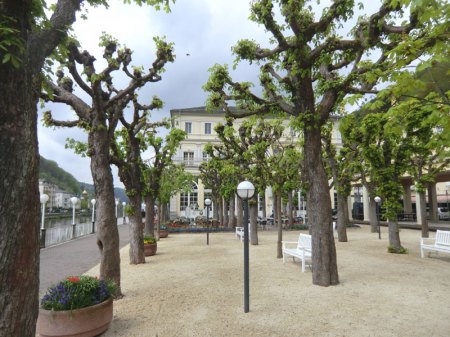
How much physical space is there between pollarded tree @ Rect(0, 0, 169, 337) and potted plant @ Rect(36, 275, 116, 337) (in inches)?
80.6

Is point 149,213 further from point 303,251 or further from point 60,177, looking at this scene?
point 60,177

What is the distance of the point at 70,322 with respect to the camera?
425 centimetres

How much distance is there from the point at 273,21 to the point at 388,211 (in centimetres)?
876

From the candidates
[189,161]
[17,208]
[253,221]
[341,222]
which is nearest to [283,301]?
[17,208]

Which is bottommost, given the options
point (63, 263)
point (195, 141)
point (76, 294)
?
point (63, 263)

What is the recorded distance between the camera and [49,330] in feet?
13.8

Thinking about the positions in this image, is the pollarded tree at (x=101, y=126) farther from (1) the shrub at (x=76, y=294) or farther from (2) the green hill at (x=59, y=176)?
(2) the green hill at (x=59, y=176)

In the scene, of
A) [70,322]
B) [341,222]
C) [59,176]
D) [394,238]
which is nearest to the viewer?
[70,322]

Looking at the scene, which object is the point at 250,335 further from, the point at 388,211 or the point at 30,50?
the point at 388,211

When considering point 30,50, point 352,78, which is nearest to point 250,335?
point 30,50

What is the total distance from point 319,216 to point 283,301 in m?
2.33

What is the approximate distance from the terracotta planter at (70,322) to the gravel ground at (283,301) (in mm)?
438

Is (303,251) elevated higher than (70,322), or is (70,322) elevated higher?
(303,251)

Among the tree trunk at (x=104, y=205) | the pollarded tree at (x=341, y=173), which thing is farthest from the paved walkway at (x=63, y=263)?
the pollarded tree at (x=341, y=173)
